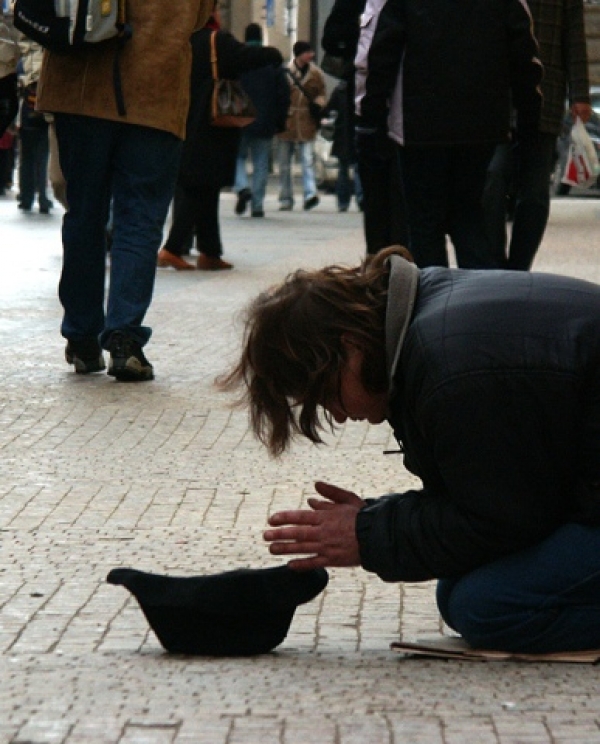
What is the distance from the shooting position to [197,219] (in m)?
12.1

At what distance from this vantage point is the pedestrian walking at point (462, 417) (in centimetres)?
307

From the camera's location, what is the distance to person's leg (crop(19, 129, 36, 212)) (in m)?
19.0

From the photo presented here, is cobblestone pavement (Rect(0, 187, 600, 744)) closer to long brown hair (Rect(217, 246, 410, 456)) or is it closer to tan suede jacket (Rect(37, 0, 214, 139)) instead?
long brown hair (Rect(217, 246, 410, 456))

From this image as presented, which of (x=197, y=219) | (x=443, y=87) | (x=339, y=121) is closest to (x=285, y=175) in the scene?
(x=339, y=121)

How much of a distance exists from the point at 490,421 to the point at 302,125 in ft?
60.7

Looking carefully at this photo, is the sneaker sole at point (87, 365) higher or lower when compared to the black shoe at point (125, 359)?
lower

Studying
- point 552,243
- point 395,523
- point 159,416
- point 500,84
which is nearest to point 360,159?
point 500,84

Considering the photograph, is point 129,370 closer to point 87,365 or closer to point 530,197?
point 87,365

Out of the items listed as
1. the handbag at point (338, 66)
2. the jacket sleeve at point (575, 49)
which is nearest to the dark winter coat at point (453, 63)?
the jacket sleeve at point (575, 49)

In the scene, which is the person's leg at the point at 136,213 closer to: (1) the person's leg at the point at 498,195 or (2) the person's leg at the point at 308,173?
(1) the person's leg at the point at 498,195

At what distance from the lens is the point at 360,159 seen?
7914mm

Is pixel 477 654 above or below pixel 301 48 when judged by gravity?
above

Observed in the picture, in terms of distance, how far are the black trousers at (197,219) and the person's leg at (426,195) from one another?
16.2 ft

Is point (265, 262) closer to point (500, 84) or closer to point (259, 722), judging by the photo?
point (500, 84)
